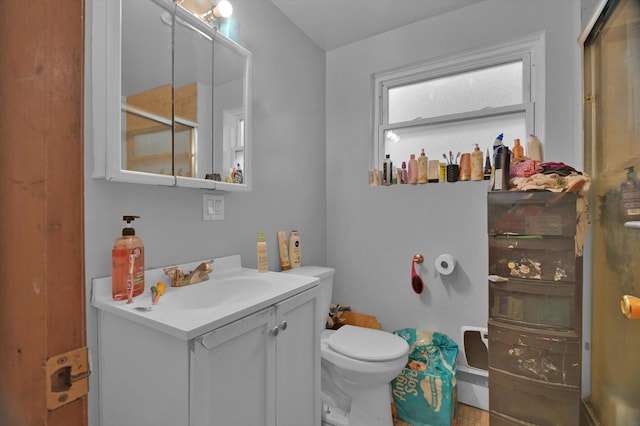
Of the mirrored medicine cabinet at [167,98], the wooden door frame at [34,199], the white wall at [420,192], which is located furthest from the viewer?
the white wall at [420,192]

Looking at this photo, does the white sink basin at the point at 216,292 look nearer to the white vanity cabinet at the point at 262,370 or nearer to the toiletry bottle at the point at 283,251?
the white vanity cabinet at the point at 262,370

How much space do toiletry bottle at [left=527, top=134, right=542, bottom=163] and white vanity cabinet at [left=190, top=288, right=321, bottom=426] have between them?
1.51 m

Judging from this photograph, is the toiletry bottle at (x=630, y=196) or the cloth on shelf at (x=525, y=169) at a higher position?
the cloth on shelf at (x=525, y=169)

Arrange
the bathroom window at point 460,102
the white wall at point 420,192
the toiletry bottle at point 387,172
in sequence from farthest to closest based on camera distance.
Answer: the toiletry bottle at point 387,172 → the bathroom window at point 460,102 → the white wall at point 420,192

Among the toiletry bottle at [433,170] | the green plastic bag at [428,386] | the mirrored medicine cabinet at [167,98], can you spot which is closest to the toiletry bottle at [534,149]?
the toiletry bottle at [433,170]

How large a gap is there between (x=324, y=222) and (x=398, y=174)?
2.34 feet

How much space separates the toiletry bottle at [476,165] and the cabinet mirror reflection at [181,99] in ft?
4.67

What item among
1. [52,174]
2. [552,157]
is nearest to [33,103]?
[52,174]

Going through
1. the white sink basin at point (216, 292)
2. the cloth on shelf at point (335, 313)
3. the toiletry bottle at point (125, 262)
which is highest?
the toiletry bottle at point (125, 262)

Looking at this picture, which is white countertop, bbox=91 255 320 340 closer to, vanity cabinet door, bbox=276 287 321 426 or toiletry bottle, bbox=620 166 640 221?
vanity cabinet door, bbox=276 287 321 426

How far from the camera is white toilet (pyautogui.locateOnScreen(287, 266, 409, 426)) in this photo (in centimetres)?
145

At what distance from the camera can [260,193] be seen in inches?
70.1

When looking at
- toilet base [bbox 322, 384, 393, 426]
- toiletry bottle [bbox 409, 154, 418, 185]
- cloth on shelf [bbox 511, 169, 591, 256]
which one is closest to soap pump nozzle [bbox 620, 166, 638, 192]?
cloth on shelf [bbox 511, 169, 591, 256]

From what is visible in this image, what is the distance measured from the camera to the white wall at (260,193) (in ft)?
3.45
